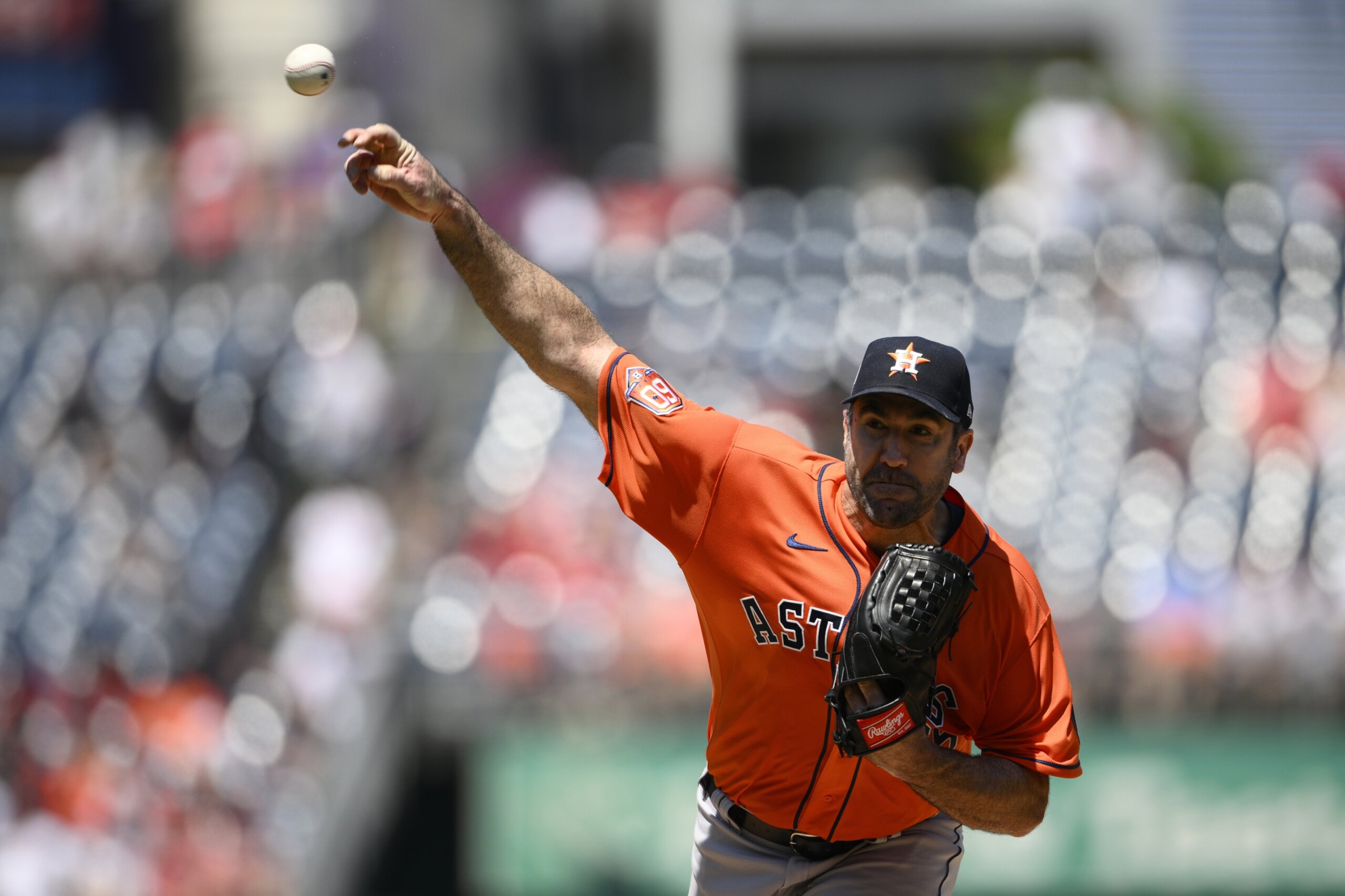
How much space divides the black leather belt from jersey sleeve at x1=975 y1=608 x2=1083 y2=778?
42 cm

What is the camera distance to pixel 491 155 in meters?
16.4

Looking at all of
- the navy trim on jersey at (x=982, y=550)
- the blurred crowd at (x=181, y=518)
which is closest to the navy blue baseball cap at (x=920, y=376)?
the navy trim on jersey at (x=982, y=550)

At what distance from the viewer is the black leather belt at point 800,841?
11.6ft

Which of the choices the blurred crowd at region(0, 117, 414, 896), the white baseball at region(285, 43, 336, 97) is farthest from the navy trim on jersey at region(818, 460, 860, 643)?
the blurred crowd at region(0, 117, 414, 896)

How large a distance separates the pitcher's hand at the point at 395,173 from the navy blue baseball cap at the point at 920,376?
39.5 inches

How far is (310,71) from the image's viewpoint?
3.51 meters

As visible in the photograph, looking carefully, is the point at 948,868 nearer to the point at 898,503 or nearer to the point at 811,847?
the point at 811,847

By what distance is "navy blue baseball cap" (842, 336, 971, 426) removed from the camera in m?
3.14

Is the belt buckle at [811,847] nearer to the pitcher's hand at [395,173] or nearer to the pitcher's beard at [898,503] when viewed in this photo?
the pitcher's beard at [898,503]

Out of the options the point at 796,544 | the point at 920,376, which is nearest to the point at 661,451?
the point at 796,544

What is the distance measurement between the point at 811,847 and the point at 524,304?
133 centimetres

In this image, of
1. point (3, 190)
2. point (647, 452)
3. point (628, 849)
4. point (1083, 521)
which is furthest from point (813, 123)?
point (647, 452)

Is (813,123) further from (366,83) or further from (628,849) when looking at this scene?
(628,849)

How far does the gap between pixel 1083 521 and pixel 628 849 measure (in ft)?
9.97
